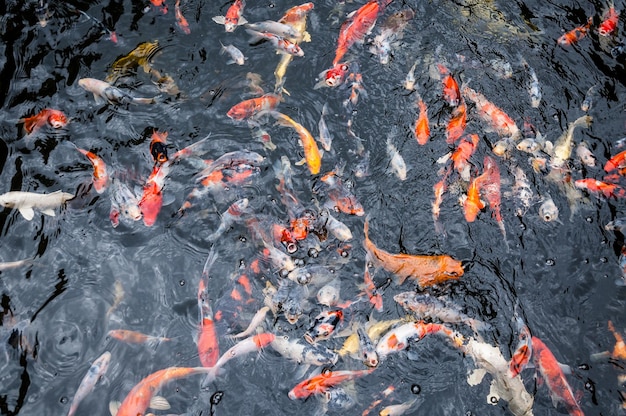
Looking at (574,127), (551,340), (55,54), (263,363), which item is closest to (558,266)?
(551,340)

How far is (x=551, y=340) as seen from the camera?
471 centimetres

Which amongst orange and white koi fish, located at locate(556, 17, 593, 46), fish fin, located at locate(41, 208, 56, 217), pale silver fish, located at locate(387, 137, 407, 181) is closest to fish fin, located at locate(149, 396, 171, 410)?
fish fin, located at locate(41, 208, 56, 217)

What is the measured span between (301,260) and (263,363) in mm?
911

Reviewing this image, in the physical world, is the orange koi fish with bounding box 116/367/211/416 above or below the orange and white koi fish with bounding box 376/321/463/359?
below

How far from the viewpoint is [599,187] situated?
211 inches

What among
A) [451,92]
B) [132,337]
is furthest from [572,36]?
[132,337]

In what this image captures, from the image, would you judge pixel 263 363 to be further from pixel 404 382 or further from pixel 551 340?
pixel 551 340

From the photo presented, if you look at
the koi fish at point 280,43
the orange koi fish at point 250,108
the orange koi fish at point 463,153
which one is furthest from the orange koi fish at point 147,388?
the koi fish at point 280,43

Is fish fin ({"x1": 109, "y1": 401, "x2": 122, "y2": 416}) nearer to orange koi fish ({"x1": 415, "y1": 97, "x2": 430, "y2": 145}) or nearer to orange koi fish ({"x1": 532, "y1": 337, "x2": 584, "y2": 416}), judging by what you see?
orange koi fish ({"x1": 532, "y1": 337, "x2": 584, "y2": 416})

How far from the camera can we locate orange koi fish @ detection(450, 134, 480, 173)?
5.45 metres

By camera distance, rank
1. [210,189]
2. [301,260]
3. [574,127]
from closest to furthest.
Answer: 1. [301,260]
2. [210,189]
3. [574,127]

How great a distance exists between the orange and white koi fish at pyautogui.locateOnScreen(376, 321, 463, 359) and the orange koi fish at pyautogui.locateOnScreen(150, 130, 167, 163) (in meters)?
2.57

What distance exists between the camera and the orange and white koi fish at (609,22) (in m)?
6.41

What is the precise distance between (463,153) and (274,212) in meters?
1.83
